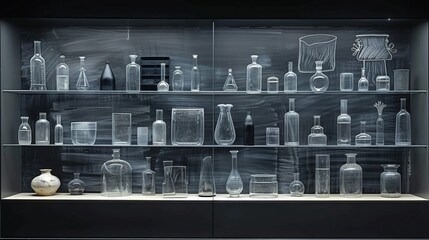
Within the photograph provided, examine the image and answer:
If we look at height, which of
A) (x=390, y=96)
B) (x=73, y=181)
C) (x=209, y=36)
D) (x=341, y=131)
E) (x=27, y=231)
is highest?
(x=209, y=36)

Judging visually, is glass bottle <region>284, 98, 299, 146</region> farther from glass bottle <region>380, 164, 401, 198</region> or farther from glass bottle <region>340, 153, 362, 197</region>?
glass bottle <region>380, 164, 401, 198</region>

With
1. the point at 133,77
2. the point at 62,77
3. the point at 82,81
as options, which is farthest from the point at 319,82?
the point at 62,77

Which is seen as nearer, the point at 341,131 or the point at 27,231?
the point at 27,231

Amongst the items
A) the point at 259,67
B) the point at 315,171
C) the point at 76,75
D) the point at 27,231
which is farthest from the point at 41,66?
the point at 315,171

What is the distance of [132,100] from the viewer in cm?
426

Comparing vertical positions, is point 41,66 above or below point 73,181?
above

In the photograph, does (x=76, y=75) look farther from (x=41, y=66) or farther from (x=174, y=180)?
(x=174, y=180)

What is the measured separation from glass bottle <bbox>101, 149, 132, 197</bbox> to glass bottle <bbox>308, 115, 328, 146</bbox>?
4.52ft

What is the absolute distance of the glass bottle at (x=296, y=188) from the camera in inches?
159

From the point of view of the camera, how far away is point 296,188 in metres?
4.04

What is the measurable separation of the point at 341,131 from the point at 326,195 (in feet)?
1.62

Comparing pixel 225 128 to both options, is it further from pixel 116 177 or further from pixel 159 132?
pixel 116 177

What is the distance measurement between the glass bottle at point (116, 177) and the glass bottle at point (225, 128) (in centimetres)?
72

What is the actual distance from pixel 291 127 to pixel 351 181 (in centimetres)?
59
